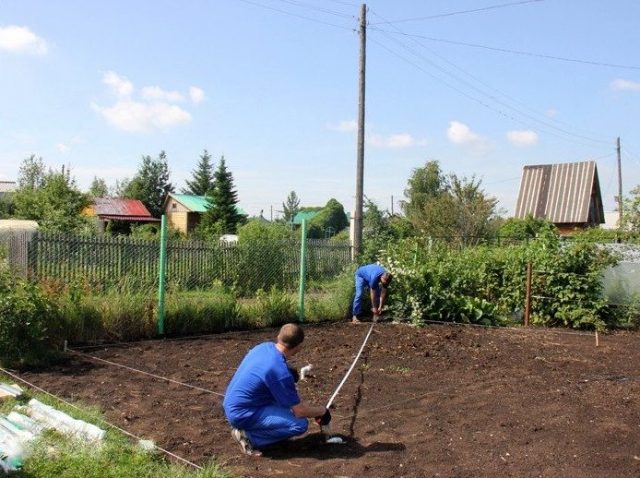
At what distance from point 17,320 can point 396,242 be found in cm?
928

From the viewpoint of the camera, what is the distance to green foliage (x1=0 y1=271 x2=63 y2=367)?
776 cm

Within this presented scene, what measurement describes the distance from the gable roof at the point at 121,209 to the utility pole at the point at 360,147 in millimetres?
34718

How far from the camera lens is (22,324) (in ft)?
25.8

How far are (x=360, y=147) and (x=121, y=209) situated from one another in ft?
124

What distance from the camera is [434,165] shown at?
39281 mm

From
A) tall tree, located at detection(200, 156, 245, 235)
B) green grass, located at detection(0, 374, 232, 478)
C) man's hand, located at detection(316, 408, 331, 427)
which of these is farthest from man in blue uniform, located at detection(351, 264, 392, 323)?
tall tree, located at detection(200, 156, 245, 235)

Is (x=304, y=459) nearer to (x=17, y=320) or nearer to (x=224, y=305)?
(x=17, y=320)

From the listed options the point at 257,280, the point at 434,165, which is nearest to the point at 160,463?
the point at 257,280

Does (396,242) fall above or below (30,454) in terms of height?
above

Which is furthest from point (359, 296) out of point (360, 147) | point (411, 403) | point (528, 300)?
point (411, 403)

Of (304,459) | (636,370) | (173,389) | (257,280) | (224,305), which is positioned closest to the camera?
(304,459)

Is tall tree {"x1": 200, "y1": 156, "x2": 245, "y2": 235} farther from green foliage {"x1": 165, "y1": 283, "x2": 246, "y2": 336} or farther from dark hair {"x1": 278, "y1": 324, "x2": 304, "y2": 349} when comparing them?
dark hair {"x1": 278, "y1": 324, "x2": 304, "y2": 349}

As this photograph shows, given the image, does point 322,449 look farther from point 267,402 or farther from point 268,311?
point 268,311

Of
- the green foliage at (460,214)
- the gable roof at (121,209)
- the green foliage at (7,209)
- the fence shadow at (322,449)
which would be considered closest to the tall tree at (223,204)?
the gable roof at (121,209)
